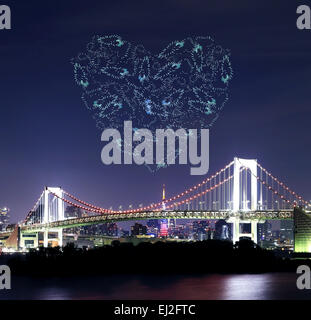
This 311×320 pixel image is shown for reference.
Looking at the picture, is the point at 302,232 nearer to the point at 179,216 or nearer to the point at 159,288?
the point at 179,216

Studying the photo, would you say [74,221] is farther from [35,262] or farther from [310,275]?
[310,275]

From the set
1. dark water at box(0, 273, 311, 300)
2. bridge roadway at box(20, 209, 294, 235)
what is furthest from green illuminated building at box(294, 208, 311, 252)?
dark water at box(0, 273, 311, 300)

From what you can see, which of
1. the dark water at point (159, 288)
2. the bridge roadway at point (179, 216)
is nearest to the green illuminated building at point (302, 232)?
the bridge roadway at point (179, 216)

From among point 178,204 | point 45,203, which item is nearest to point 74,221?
point 45,203

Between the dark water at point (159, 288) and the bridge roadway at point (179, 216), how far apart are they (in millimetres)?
16501

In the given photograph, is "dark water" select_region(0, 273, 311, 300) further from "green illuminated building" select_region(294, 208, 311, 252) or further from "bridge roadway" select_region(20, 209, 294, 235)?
"bridge roadway" select_region(20, 209, 294, 235)

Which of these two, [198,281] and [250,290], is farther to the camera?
[198,281]

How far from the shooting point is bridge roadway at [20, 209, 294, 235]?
88188 millimetres

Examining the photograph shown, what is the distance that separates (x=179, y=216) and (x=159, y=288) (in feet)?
114

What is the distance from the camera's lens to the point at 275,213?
88062 millimetres

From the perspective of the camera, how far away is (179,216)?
Result: 95625 mm

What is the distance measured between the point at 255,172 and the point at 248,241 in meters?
11.4

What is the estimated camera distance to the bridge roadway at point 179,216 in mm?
88188
